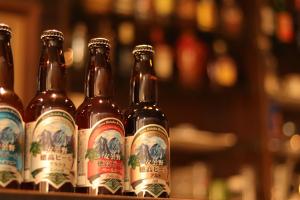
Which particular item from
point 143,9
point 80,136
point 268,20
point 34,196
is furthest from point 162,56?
point 34,196

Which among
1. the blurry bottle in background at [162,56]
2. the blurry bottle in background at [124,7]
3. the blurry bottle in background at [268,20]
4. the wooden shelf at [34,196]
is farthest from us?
the blurry bottle in background at [268,20]

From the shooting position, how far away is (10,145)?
2.73 ft

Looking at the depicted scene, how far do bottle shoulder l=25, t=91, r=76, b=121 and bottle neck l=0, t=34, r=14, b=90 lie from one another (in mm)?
46

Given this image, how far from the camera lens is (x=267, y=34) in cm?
273

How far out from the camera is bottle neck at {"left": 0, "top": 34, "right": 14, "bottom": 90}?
0.89 metres

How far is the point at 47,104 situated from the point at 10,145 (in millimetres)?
86

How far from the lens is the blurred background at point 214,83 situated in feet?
7.76

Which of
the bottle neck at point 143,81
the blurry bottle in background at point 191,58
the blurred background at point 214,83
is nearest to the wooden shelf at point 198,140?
the blurred background at point 214,83

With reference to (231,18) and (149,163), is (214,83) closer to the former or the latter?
(231,18)

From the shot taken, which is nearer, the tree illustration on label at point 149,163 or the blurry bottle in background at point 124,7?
the tree illustration on label at point 149,163

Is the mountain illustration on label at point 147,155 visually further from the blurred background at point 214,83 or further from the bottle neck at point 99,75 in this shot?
the blurred background at point 214,83

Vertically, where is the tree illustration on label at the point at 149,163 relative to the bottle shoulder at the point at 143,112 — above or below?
below

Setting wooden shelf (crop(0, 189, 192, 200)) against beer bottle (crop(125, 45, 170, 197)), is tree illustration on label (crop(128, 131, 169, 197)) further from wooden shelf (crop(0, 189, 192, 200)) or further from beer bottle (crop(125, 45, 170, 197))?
wooden shelf (crop(0, 189, 192, 200))

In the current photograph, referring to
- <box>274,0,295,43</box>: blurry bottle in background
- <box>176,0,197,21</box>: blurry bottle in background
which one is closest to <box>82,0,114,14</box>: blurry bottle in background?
<box>176,0,197,21</box>: blurry bottle in background
